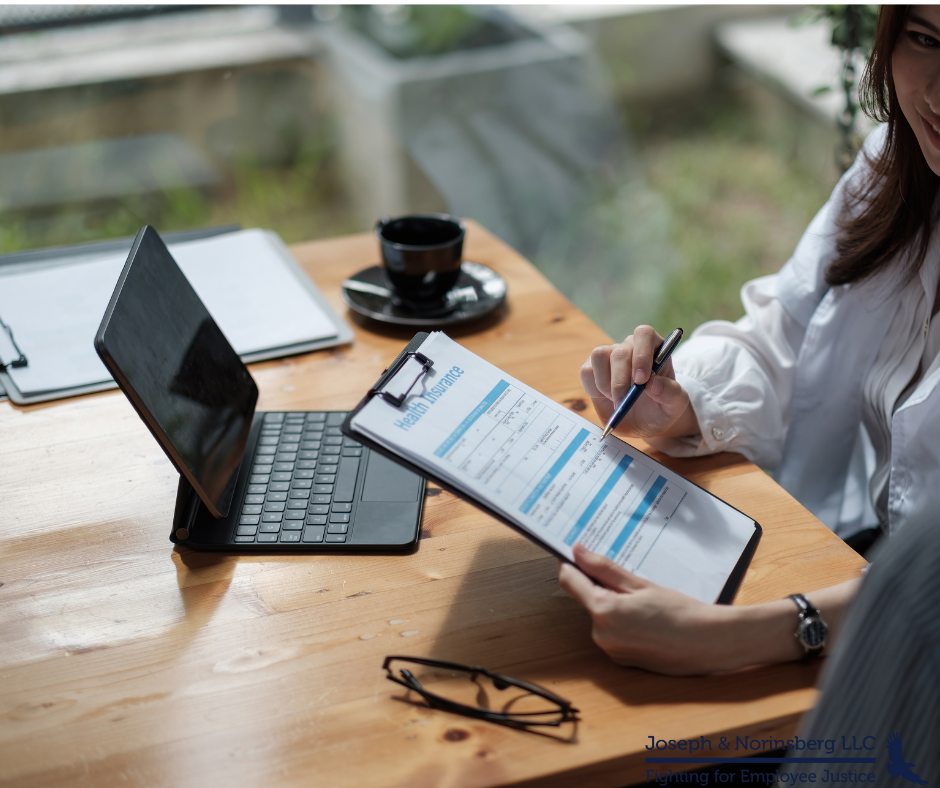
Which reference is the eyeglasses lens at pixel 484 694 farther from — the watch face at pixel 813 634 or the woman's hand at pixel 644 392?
the woman's hand at pixel 644 392

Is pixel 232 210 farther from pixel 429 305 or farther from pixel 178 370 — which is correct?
pixel 178 370

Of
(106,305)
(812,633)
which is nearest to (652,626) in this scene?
(812,633)

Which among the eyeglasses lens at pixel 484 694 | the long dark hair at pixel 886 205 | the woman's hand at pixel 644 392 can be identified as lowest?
the eyeglasses lens at pixel 484 694

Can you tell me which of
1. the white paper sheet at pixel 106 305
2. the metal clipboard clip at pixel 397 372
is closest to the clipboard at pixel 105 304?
the white paper sheet at pixel 106 305

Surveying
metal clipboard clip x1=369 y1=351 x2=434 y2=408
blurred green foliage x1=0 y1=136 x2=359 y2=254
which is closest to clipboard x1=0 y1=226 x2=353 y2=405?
metal clipboard clip x1=369 y1=351 x2=434 y2=408

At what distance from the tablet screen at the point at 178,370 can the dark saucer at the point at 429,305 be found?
0.25 meters

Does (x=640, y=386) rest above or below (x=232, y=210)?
above

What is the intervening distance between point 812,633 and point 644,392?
0.29m

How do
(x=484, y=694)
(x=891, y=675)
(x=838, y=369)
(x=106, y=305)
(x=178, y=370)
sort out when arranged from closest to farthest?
(x=891, y=675) < (x=484, y=694) < (x=178, y=370) < (x=106, y=305) < (x=838, y=369)

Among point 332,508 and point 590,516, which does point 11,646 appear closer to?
point 332,508

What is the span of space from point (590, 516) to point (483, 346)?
0.41 metres

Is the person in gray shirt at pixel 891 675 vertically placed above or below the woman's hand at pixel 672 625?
above

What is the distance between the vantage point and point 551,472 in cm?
66

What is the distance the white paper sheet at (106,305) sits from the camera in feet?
3.13
